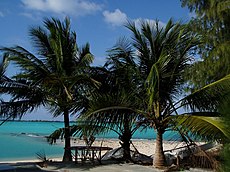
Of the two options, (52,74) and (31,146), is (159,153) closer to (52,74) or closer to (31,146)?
(52,74)

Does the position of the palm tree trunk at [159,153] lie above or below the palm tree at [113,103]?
below

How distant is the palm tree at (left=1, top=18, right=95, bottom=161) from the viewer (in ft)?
36.4

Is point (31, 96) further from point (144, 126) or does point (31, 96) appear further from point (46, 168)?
point (144, 126)

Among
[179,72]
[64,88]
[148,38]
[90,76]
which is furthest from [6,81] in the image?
[179,72]

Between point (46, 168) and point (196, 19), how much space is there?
6.61m

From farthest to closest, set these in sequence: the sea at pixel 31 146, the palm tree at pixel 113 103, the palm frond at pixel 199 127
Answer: the sea at pixel 31 146 → the palm tree at pixel 113 103 → the palm frond at pixel 199 127

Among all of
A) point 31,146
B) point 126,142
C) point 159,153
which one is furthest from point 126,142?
point 31,146

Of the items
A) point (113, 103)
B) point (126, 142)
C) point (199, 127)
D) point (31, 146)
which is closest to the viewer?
point (199, 127)

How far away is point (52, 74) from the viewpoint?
11.3 metres

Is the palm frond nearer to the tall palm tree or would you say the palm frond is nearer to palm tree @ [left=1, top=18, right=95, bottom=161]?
the tall palm tree

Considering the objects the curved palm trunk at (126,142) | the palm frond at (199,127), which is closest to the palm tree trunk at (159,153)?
the curved palm trunk at (126,142)

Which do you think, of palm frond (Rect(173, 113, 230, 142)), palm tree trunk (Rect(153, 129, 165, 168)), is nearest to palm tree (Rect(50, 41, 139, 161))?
palm tree trunk (Rect(153, 129, 165, 168))

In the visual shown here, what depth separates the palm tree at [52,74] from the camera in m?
11.1

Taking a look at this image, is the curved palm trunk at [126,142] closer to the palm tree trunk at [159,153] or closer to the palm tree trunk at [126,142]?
the palm tree trunk at [126,142]
